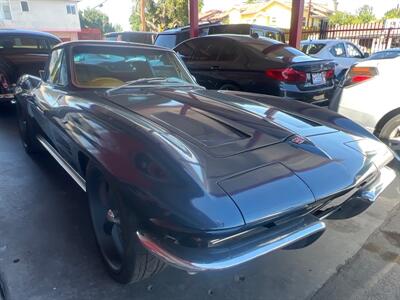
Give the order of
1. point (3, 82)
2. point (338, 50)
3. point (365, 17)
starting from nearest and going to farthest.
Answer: point (3, 82) < point (338, 50) < point (365, 17)

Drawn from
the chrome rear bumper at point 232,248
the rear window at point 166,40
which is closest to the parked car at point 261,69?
the rear window at point 166,40

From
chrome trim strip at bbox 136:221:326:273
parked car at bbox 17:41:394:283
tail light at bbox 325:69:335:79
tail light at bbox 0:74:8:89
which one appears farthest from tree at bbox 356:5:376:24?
chrome trim strip at bbox 136:221:326:273

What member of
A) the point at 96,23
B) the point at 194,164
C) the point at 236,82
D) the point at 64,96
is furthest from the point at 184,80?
the point at 96,23

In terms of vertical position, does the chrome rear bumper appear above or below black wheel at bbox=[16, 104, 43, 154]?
above

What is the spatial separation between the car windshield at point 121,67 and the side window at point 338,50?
755 cm

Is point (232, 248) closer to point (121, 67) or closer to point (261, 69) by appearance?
point (121, 67)

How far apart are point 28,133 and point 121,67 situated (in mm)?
1819

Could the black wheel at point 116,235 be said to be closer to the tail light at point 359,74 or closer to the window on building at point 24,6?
the tail light at point 359,74

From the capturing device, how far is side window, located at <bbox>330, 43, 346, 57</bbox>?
32.0ft

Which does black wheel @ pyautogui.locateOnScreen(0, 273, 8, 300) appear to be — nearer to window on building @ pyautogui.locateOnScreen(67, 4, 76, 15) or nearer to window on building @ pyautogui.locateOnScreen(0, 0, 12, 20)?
window on building @ pyautogui.locateOnScreen(0, 0, 12, 20)

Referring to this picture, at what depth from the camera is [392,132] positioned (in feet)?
12.6

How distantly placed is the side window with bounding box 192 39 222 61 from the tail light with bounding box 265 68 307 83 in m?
1.39

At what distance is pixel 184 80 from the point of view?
11.5 feet

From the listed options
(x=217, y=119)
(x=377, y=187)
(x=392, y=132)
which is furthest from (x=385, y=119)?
(x=217, y=119)
